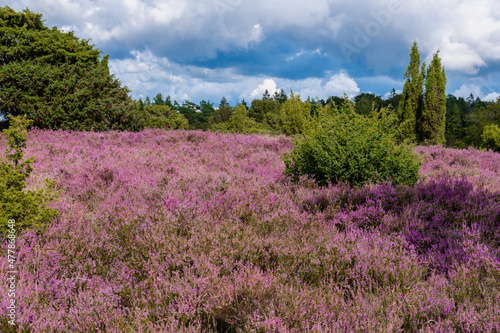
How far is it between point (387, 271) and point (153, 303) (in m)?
2.00

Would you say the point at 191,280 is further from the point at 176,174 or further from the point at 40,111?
the point at 40,111

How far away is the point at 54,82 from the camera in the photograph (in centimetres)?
1262

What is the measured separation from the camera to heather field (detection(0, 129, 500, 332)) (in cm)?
214

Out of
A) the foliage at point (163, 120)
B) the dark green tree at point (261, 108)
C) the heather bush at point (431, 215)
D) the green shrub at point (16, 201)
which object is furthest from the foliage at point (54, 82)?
the dark green tree at point (261, 108)

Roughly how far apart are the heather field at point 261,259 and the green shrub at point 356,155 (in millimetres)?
490

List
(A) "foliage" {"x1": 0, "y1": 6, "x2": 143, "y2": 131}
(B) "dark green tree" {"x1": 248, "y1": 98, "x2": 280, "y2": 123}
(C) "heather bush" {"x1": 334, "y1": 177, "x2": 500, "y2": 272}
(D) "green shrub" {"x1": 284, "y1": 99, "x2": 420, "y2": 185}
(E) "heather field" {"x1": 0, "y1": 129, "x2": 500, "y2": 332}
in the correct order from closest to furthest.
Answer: (E) "heather field" {"x1": 0, "y1": 129, "x2": 500, "y2": 332} < (C) "heather bush" {"x1": 334, "y1": 177, "x2": 500, "y2": 272} < (D) "green shrub" {"x1": 284, "y1": 99, "x2": 420, "y2": 185} < (A) "foliage" {"x1": 0, "y1": 6, "x2": 143, "y2": 131} < (B) "dark green tree" {"x1": 248, "y1": 98, "x2": 280, "y2": 123}

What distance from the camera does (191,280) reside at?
8.06ft

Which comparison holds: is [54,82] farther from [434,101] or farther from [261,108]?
[261,108]

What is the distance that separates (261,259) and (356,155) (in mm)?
3223

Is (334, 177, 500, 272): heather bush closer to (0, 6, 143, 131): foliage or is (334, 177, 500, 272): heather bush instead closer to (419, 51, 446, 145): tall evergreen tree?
(0, 6, 143, 131): foliage

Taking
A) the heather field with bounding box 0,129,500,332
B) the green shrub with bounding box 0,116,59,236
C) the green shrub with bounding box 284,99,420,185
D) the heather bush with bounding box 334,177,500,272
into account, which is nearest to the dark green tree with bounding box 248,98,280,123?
the green shrub with bounding box 284,99,420,185

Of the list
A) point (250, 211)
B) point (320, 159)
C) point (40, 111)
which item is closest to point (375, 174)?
point (320, 159)

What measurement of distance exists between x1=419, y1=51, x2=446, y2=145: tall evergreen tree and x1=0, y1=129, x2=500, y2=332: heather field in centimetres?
2485

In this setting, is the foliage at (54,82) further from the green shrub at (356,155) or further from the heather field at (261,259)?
the green shrub at (356,155)
